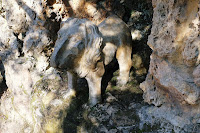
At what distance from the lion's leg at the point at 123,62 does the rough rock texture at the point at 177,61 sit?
0.87 meters

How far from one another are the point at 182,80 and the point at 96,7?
233cm

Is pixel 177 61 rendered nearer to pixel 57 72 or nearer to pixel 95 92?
pixel 95 92

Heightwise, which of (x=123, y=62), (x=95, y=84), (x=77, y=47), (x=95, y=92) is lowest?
(x=95, y=92)

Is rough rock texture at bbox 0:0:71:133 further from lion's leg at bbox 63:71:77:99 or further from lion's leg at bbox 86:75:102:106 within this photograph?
lion's leg at bbox 86:75:102:106

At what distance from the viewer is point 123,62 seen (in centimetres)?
284

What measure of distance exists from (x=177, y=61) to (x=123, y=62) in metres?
1.17

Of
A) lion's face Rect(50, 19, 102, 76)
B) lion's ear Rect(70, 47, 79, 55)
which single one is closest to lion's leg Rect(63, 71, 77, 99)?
lion's face Rect(50, 19, 102, 76)

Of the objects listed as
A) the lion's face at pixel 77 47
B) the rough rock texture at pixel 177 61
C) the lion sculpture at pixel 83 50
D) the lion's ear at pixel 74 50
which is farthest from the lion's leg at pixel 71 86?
the rough rock texture at pixel 177 61

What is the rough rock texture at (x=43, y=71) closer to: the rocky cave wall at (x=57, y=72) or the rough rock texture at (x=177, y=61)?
the rocky cave wall at (x=57, y=72)

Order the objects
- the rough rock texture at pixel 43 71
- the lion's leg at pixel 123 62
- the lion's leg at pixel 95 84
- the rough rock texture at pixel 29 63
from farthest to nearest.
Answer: the rough rock texture at pixel 29 63 < the lion's leg at pixel 123 62 < the rough rock texture at pixel 43 71 < the lion's leg at pixel 95 84

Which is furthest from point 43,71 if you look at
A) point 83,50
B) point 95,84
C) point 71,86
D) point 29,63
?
point 83,50

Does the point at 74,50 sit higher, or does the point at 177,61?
the point at 74,50

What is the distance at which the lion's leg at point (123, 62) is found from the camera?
110 inches

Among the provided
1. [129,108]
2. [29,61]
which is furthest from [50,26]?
[129,108]
